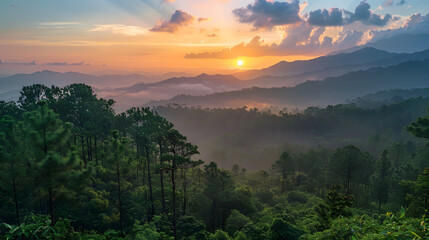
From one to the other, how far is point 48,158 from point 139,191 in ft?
57.2

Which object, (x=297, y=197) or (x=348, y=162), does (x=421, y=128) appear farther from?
(x=297, y=197)

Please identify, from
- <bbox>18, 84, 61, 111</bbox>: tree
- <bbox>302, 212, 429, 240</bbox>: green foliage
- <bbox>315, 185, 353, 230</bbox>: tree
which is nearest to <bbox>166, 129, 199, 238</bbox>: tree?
<bbox>315, 185, 353, 230</bbox>: tree

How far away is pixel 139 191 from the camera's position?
30.9 meters

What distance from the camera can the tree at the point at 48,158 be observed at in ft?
50.2

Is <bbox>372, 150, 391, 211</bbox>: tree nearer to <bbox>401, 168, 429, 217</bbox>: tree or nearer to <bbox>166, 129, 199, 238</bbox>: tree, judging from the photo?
<bbox>401, 168, 429, 217</bbox>: tree

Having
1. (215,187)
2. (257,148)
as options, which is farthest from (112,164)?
(257,148)

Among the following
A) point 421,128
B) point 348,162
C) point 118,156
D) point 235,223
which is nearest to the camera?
point 421,128

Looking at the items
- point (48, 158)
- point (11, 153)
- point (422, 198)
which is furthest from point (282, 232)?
point (11, 153)

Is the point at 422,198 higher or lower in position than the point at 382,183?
higher

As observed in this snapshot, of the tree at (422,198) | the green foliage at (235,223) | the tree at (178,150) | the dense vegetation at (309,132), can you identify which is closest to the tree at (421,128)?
the tree at (422,198)

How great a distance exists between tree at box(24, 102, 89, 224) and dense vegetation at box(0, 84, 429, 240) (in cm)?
6

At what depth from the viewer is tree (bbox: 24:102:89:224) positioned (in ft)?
50.2

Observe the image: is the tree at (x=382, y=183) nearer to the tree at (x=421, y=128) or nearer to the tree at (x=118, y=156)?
the tree at (x=421, y=128)

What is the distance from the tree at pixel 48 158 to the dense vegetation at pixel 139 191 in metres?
0.06
